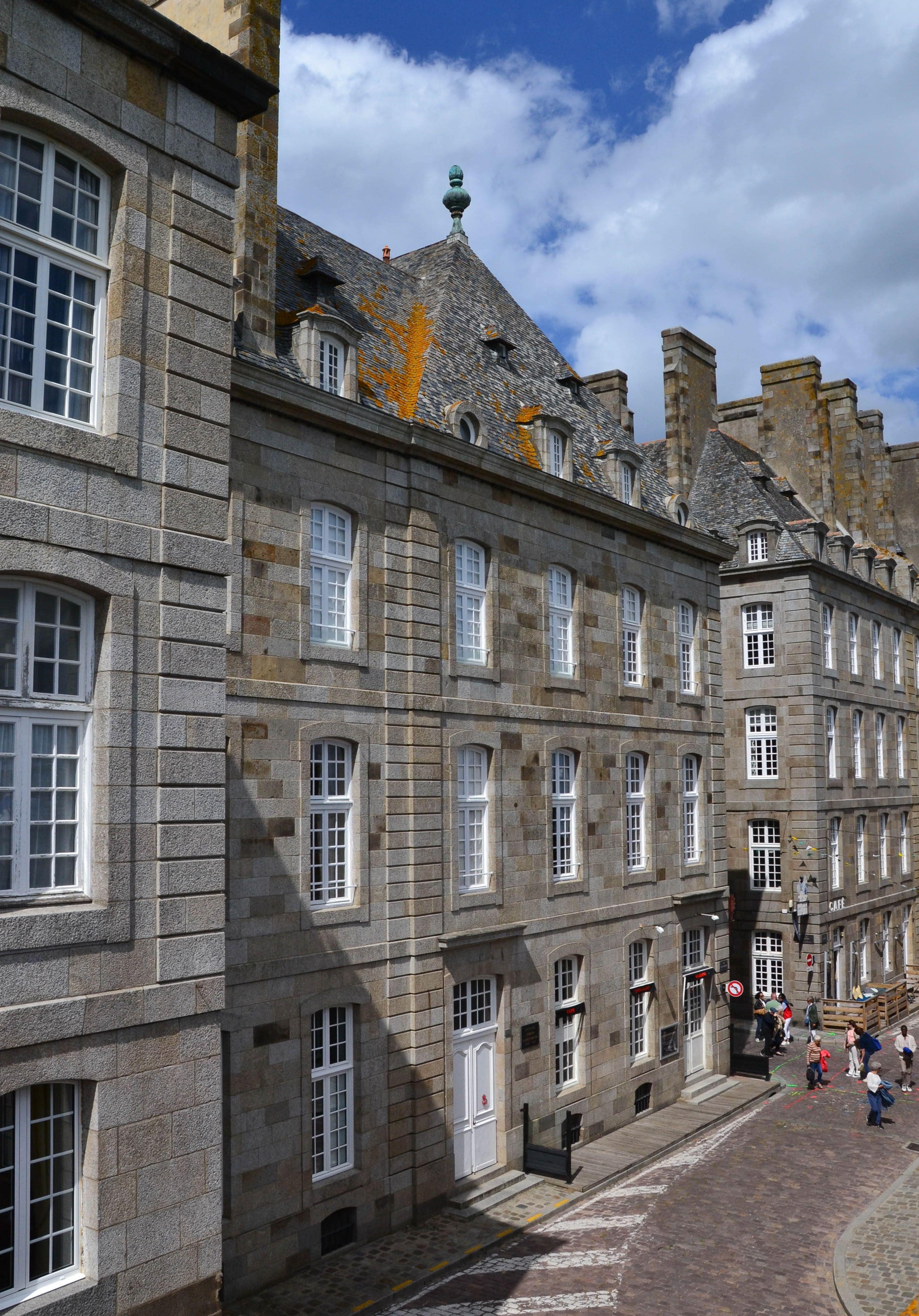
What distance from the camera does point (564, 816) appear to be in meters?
24.1

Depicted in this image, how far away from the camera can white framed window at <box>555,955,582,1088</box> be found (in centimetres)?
2327

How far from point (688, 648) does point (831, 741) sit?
1298 cm

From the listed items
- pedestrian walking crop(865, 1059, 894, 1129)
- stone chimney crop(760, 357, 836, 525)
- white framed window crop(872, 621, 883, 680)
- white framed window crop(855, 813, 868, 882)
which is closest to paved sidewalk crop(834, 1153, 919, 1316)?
pedestrian walking crop(865, 1059, 894, 1129)

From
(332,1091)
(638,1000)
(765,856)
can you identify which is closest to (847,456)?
(765,856)

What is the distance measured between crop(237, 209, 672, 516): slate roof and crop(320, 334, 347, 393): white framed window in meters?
0.52

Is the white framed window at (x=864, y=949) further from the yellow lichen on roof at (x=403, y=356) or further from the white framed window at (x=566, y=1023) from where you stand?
the yellow lichen on roof at (x=403, y=356)

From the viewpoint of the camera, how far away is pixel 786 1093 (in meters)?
28.6

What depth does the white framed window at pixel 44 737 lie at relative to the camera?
9.52 meters

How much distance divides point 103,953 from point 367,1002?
9134 millimetres

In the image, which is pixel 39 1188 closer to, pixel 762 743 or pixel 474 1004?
pixel 474 1004

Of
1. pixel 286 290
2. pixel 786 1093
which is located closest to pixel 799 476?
pixel 786 1093

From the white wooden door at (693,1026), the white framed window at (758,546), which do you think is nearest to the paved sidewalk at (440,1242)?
the white wooden door at (693,1026)

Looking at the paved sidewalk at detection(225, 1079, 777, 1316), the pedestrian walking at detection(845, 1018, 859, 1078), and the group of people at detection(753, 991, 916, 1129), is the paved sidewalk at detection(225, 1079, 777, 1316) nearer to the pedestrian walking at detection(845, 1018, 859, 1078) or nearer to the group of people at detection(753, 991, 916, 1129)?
the group of people at detection(753, 991, 916, 1129)

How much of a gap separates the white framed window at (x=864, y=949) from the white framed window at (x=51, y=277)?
37.3 metres
